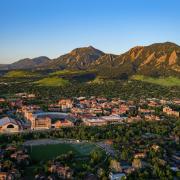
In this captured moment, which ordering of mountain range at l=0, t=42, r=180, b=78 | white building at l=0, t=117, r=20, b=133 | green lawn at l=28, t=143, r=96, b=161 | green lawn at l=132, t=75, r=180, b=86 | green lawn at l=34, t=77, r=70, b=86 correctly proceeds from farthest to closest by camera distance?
1. mountain range at l=0, t=42, r=180, b=78
2. green lawn at l=132, t=75, r=180, b=86
3. green lawn at l=34, t=77, r=70, b=86
4. white building at l=0, t=117, r=20, b=133
5. green lawn at l=28, t=143, r=96, b=161

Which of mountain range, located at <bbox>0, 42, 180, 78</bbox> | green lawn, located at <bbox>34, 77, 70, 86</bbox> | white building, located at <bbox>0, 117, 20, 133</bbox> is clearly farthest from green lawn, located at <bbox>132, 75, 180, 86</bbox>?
white building, located at <bbox>0, 117, 20, 133</bbox>

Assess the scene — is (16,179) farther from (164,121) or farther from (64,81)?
(64,81)

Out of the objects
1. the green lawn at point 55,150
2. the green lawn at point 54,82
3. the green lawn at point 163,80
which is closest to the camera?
the green lawn at point 55,150

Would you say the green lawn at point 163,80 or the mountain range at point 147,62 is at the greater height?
the mountain range at point 147,62

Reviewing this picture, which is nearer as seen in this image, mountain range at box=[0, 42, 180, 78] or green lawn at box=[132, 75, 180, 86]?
green lawn at box=[132, 75, 180, 86]

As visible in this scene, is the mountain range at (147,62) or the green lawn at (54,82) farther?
the mountain range at (147,62)

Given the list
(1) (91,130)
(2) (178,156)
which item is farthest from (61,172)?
(1) (91,130)

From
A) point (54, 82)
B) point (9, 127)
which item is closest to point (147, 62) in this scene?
point (54, 82)

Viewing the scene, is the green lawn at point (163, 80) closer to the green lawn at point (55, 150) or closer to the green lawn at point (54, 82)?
the green lawn at point (54, 82)

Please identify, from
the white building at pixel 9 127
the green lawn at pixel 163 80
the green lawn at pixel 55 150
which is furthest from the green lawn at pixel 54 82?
the green lawn at pixel 55 150

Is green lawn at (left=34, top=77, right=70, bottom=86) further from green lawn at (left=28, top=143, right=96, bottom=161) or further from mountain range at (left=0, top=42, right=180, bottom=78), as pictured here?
green lawn at (left=28, top=143, right=96, bottom=161)
